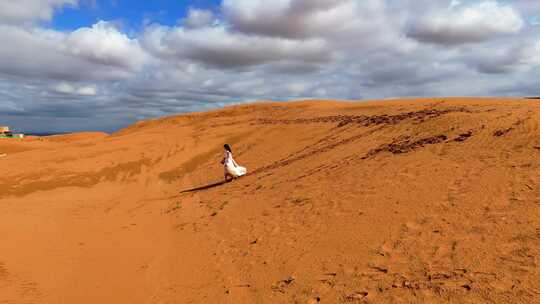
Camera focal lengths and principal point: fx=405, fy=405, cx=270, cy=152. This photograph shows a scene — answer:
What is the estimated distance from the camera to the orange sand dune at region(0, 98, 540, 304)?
4965mm

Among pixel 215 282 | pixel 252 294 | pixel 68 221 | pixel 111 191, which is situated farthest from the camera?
pixel 111 191

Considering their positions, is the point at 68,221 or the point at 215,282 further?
the point at 68,221

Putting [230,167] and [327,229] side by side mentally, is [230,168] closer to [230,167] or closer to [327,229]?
[230,167]

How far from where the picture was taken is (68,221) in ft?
34.7

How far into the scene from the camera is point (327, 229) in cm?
699

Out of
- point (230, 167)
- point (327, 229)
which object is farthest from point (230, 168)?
point (327, 229)

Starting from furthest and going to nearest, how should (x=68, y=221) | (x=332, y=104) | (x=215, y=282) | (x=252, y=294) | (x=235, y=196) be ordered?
(x=332, y=104)
(x=235, y=196)
(x=68, y=221)
(x=215, y=282)
(x=252, y=294)

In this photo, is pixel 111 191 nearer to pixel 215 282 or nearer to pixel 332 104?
pixel 215 282

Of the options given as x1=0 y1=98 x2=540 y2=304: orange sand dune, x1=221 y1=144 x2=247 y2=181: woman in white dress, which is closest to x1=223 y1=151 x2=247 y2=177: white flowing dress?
x1=221 y1=144 x2=247 y2=181: woman in white dress

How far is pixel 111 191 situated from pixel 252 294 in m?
12.0

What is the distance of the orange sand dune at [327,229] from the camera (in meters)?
4.96

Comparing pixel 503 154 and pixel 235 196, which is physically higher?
pixel 503 154

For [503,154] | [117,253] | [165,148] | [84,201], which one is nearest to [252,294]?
[117,253]

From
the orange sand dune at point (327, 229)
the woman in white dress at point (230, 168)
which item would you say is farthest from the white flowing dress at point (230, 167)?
the orange sand dune at point (327, 229)
